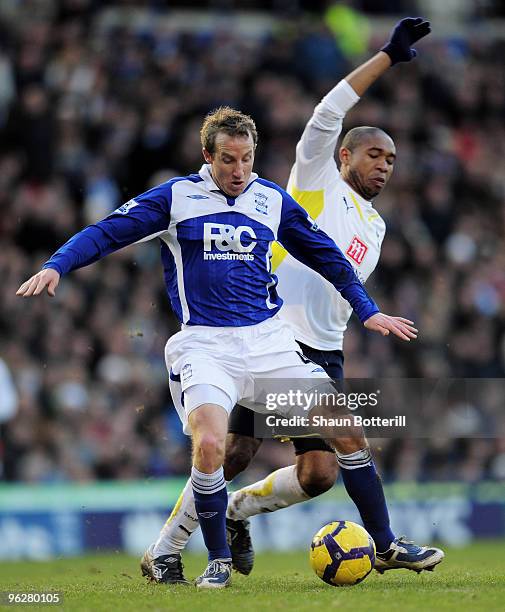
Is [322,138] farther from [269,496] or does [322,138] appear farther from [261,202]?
[269,496]

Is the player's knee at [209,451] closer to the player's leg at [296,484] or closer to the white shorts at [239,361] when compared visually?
the white shorts at [239,361]

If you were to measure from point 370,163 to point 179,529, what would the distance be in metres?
2.77

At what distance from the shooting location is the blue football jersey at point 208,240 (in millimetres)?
7742

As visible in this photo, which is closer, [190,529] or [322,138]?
[190,529]

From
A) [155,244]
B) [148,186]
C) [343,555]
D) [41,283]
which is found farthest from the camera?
[148,186]

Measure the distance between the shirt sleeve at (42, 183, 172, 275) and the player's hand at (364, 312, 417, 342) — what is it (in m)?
1.38

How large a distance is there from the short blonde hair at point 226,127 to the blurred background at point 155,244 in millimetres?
6107

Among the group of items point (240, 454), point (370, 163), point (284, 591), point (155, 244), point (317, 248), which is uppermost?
point (155, 244)

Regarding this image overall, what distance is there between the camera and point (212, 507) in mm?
7426

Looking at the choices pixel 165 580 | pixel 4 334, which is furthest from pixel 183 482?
pixel 165 580

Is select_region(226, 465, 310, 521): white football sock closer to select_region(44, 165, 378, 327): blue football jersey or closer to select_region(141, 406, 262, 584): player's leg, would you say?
select_region(141, 406, 262, 584): player's leg

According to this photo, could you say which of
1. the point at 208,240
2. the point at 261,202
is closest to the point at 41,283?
the point at 208,240

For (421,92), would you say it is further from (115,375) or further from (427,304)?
(115,375)

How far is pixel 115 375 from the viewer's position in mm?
15219
